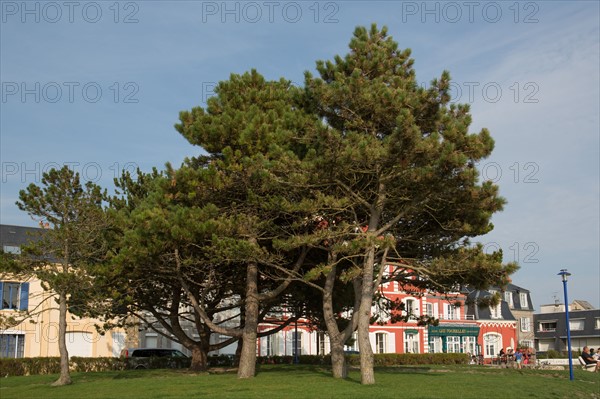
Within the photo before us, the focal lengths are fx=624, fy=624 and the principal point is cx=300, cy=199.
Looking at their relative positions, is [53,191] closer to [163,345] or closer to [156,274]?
[156,274]

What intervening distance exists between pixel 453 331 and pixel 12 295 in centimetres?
3963

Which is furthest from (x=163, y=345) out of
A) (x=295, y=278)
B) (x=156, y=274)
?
(x=295, y=278)

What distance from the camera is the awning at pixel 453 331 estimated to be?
196 feet

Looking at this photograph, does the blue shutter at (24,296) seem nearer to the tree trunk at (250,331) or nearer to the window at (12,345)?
the window at (12,345)

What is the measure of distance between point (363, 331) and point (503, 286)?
5.32m

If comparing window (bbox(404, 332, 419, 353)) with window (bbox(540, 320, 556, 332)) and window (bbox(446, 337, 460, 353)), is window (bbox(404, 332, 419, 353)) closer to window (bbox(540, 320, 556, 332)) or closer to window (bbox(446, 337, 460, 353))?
window (bbox(446, 337, 460, 353))

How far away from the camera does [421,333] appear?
5869cm

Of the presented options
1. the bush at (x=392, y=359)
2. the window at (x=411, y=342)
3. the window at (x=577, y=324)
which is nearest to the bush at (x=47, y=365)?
the bush at (x=392, y=359)

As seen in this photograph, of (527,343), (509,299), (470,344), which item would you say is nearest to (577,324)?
(527,343)

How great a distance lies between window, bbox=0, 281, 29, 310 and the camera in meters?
40.5

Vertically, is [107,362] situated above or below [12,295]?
below

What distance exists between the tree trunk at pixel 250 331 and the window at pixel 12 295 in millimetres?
22637

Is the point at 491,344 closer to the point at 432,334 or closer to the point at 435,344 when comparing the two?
the point at 435,344

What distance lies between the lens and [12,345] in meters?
40.5
